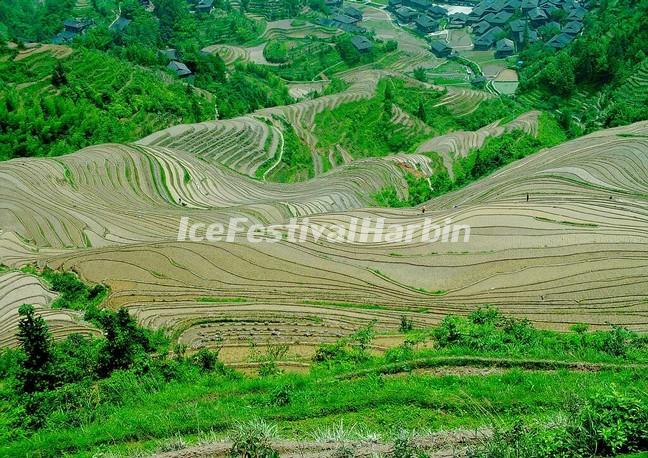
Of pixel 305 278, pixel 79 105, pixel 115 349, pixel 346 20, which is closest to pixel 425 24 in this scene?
pixel 346 20

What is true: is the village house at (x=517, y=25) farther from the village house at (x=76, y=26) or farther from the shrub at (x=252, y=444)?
the shrub at (x=252, y=444)

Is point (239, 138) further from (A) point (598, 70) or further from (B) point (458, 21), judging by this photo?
(B) point (458, 21)

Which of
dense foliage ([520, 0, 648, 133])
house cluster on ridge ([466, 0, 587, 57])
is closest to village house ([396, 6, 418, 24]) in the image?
house cluster on ridge ([466, 0, 587, 57])

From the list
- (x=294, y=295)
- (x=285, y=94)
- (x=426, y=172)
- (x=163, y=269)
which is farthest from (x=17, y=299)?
(x=285, y=94)

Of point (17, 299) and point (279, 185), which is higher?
point (279, 185)

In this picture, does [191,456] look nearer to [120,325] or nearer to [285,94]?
[120,325]

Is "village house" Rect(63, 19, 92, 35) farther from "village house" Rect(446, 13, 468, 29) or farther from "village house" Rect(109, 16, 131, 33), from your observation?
"village house" Rect(446, 13, 468, 29)
